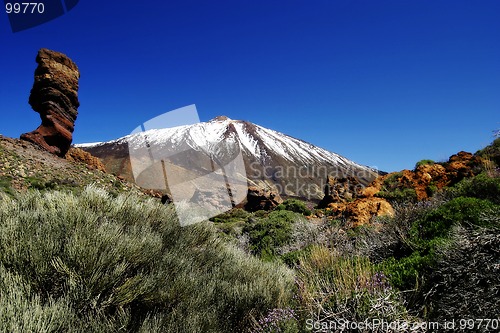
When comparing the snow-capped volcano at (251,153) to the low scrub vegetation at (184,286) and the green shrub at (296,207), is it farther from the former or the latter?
the low scrub vegetation at (184,286)

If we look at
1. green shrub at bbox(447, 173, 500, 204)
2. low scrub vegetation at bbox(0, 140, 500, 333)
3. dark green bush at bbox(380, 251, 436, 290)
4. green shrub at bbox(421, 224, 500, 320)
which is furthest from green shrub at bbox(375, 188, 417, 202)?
green shrub at bbox(421, 224, 500, 320)

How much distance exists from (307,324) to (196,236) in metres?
3.24

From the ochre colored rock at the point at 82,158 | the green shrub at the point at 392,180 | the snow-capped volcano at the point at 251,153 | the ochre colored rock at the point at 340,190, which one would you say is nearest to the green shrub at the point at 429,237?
the green shrub at the point at 392,180

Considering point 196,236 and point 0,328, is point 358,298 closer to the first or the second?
point 0,328

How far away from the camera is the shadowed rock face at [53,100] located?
26.1 meters

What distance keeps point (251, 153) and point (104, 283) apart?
124m

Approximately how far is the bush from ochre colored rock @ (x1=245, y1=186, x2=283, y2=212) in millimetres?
26118

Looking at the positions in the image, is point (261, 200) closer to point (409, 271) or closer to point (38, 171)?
point (38, 171)

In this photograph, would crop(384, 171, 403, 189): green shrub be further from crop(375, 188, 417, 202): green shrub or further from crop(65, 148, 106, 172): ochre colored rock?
crop(65, 148, 106, 172): ochre colored rock

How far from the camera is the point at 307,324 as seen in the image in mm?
2846

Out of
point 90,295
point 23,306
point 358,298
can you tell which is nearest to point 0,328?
point 23,306

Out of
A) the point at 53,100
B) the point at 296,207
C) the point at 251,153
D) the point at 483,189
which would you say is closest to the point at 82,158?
the point at 53,100

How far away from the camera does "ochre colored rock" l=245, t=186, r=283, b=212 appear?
30.8 meters

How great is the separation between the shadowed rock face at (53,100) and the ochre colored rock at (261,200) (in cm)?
1953
